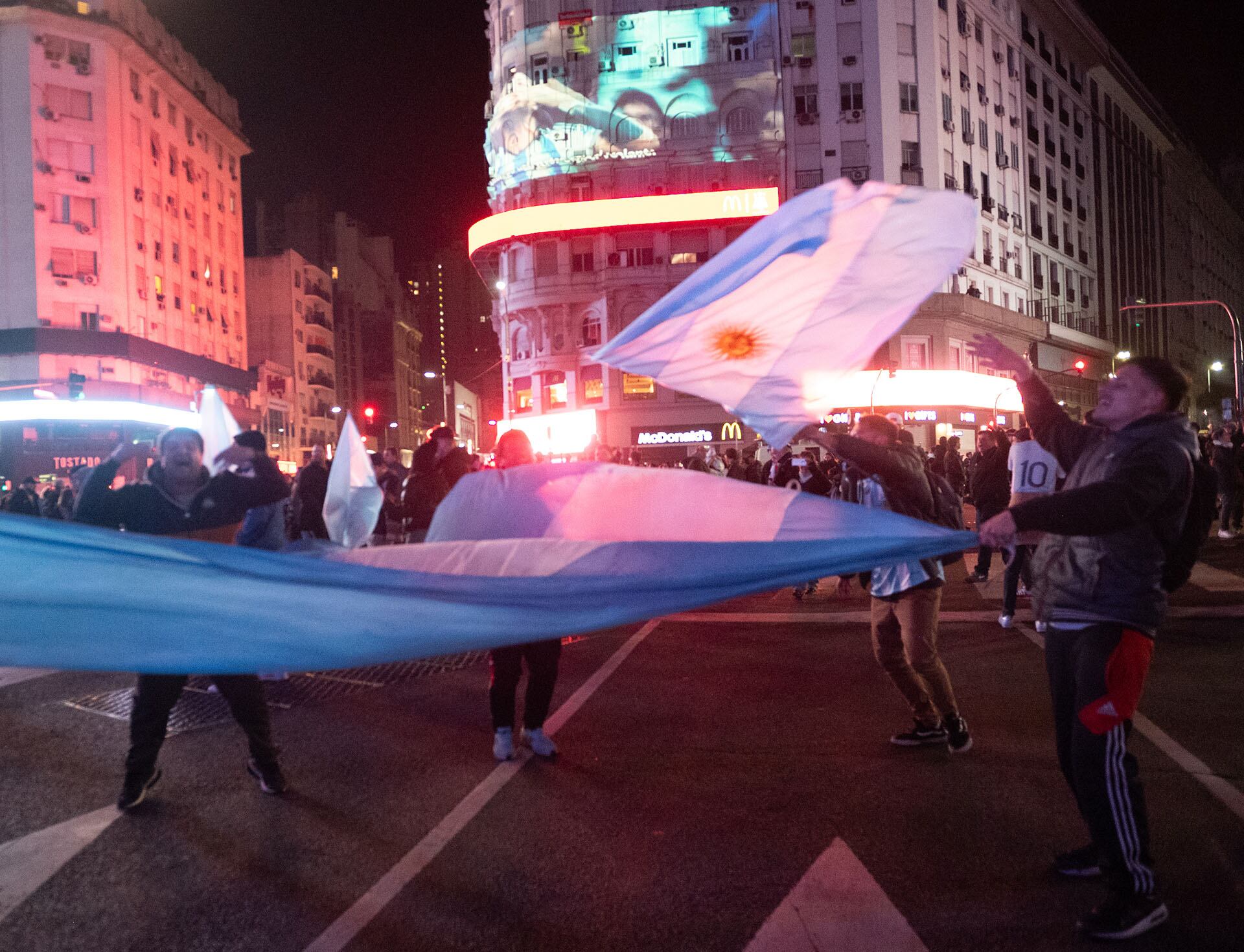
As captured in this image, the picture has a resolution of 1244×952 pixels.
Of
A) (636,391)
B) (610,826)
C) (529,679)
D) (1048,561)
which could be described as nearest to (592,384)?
(636,391)

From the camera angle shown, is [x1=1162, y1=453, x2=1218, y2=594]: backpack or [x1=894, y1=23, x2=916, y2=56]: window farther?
[x1=894, y1=23, x2=916, y2=56]: window

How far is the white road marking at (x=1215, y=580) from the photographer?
1064cm

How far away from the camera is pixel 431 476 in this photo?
339 inches

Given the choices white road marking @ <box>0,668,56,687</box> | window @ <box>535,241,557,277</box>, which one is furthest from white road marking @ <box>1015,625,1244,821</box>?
window @ <box>535,241,557,277</box>

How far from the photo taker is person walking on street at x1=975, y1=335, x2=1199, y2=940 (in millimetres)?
3068

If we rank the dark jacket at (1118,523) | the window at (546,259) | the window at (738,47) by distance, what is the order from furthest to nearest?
the window at (546,259) → the window at (738,47) → the dark jacket at (1118,523)

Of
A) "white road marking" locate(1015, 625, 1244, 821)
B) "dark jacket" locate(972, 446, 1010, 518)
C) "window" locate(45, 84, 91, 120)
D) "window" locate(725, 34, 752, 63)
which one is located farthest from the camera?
"window" locate(725, 34, 752, 63)

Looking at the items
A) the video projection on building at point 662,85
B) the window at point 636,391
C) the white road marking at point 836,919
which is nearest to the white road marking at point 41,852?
the white road marking at point 836,919

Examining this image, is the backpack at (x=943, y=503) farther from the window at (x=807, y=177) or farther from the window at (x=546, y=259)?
the window at (x=546, y=259)

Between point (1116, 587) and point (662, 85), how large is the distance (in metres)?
50.2

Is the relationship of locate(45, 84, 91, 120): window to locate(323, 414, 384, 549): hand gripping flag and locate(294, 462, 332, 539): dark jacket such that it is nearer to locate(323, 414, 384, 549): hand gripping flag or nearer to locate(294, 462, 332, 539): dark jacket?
locate(294, 462, 332, 539): dark jacket

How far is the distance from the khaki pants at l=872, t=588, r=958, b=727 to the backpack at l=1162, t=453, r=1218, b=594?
5.68 feet

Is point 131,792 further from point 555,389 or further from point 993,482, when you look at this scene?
point 555,389

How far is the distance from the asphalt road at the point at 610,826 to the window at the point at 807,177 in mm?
43541
